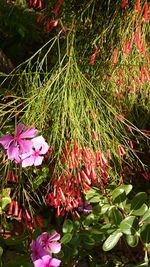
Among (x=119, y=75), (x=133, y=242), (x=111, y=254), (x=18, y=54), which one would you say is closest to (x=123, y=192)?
(x=133, y=242)

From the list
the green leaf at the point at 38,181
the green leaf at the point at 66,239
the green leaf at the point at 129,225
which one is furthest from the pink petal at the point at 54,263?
the green leaf at the point at 38,181

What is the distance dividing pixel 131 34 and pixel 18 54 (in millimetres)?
1575

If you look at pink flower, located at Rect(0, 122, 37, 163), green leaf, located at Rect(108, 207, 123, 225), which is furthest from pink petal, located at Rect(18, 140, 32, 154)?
green leaf, located at Rect(108, 207, 123, 225)

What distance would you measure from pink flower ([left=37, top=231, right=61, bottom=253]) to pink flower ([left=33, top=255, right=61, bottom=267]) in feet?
0.16

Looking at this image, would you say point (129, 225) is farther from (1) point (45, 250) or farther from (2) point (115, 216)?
(1) point (45, 250)

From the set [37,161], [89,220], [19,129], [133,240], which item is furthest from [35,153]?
[133,240]

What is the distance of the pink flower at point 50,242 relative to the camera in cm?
147

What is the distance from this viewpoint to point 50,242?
150 centimetres

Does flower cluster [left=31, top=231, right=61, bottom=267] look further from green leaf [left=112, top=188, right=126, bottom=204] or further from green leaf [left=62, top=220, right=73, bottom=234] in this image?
green leaf [left=112, top=188, right=126, bottom=204]

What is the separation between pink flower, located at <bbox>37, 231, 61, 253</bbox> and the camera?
1.47m

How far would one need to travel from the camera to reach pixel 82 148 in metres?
1.85

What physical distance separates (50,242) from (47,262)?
10 cm

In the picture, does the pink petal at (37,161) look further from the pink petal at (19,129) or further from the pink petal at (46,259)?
the pink petal at (46,259)

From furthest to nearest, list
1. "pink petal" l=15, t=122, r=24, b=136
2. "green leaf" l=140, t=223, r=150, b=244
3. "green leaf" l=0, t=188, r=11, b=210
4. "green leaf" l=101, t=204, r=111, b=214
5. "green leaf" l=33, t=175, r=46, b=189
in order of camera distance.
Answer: "green leaf" l=33, t=175, r=46, b=189 → "green leaf" l=0, t=188, r=11, b=210 → "green leaf" l=101, t=204, r=111, b=214 → "pink petal" l=15, t=122, r=24, b=136 → "green leaf" l=140, t=223, r=150, b=244
